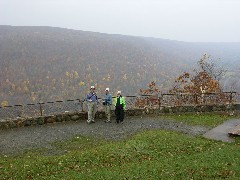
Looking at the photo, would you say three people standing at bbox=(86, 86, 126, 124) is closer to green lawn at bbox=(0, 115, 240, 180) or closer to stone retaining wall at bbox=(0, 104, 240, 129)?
stone retaining wall at bbox=(0, 104, 240, 129)

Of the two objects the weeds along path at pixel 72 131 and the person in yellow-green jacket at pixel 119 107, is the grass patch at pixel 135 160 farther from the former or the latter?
the person in yellow-green jacket at pixel 119 107

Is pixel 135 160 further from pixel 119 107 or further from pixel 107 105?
pixel 107 105

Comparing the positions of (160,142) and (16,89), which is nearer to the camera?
(160,142)

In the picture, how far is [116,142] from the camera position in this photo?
15070 mm

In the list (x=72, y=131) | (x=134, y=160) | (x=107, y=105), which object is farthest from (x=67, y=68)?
(x=134, y=160)

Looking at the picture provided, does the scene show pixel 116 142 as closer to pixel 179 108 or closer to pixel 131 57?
pixel 179 108

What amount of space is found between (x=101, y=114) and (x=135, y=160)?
7.62 metres

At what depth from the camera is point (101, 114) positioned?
2008 cm

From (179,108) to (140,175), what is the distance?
1079 centimetres

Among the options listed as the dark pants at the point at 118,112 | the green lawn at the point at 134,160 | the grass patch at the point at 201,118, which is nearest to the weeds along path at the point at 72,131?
the dark pants at the point at 118,112

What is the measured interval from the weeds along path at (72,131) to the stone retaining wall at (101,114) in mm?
525

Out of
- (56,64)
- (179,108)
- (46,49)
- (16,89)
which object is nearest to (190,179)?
(179,108)

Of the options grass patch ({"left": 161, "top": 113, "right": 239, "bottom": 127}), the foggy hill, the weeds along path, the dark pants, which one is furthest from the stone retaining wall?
the foggy hill

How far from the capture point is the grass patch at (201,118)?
18266mm
